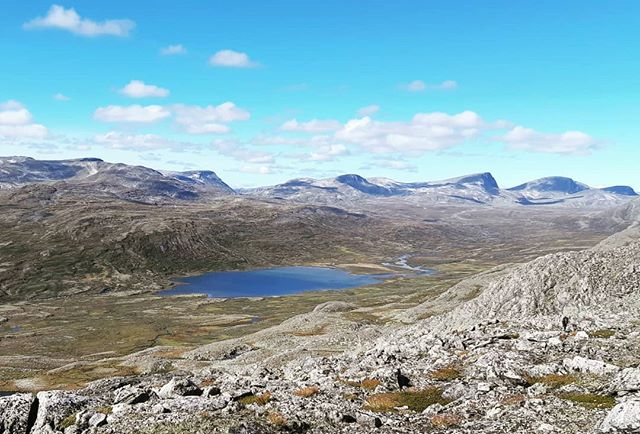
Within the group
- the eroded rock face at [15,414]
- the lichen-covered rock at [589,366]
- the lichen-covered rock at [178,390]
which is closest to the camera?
the eroded rock face at [15,414]

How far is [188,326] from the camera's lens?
195m

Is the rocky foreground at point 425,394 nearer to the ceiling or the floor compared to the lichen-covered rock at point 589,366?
nearer to the floor

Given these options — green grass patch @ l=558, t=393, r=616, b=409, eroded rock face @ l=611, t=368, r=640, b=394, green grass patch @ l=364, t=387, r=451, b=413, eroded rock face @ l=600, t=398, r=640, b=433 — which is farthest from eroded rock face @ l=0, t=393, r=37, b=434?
eroded rock face @ l=611, t=368, r=640, b=394

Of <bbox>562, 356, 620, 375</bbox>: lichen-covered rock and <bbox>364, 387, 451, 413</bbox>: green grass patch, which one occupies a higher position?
<bbox>562, 356, 620, 375</bbox>: lichen-covered rock

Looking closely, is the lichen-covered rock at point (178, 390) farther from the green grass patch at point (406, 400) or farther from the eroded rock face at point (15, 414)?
the green grass patch at point (406, 400)

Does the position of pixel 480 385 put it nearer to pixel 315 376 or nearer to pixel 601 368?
pixel 601 368

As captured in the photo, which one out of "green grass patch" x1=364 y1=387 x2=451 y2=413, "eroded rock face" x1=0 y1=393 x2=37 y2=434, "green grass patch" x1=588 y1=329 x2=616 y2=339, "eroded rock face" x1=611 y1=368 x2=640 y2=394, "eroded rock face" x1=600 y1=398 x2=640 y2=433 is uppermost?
"eroded rock face" x1=600 y1=398 x2=640 y2=433

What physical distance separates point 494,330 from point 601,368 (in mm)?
18777

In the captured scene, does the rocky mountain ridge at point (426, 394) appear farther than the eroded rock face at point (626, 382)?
No

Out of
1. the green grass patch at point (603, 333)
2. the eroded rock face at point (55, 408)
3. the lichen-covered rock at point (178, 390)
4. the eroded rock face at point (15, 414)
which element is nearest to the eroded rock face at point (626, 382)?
the green grass patch at point (603, 333)

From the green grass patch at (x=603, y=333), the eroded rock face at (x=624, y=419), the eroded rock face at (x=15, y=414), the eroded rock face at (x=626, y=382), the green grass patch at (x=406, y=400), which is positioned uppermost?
the eroded rock face at (x=624, y=419)

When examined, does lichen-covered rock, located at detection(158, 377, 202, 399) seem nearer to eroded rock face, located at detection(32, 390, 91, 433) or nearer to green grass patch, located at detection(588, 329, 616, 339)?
eroded rock face, located at detection(32, 390, 91, 433)

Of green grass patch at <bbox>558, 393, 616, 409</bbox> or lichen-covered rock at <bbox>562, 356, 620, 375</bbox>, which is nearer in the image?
green grass patch at <bbox>558, 393, 616, 409</bbox>

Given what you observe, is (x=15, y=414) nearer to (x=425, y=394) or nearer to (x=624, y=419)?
(x=425, y=394)
